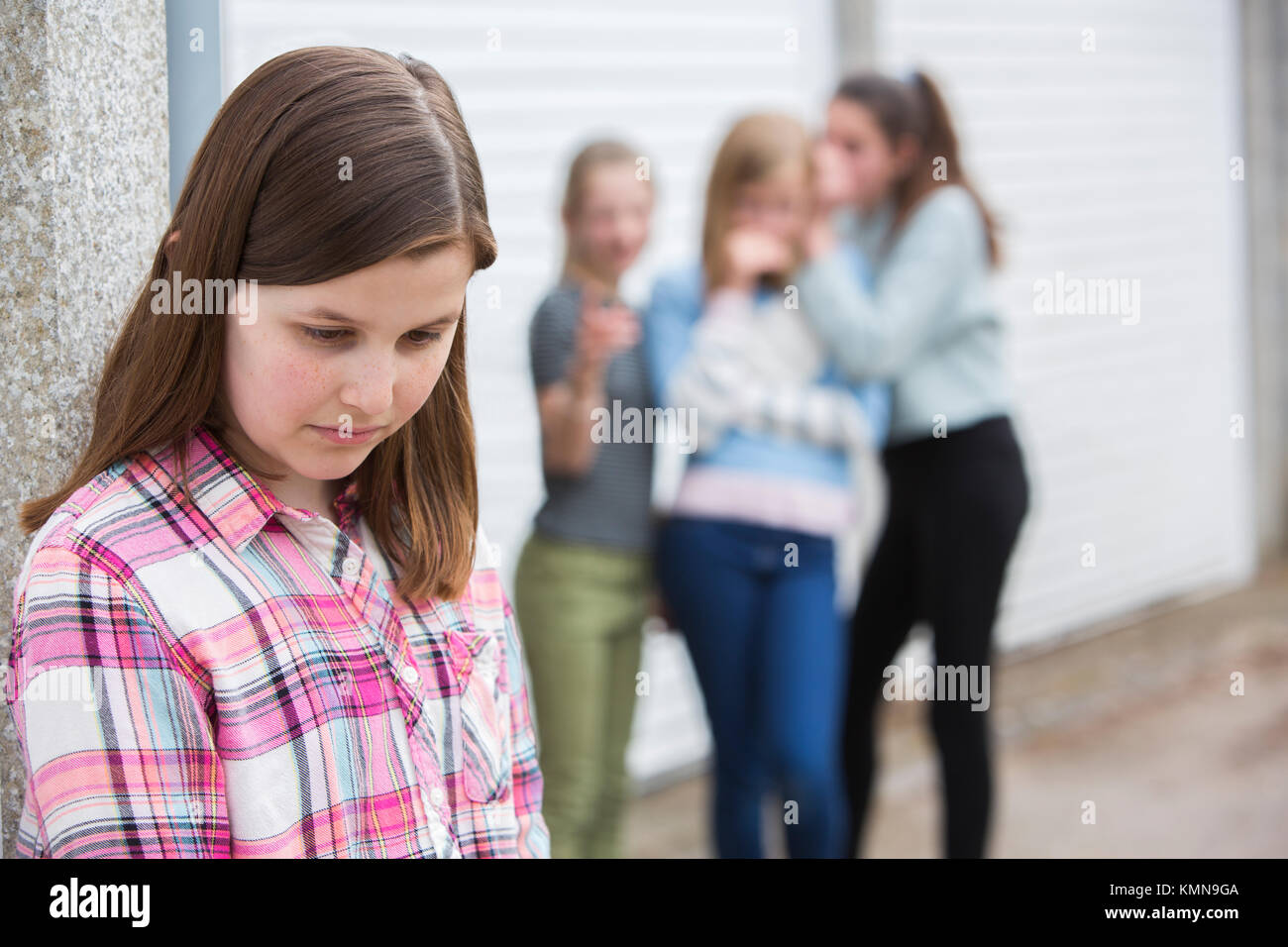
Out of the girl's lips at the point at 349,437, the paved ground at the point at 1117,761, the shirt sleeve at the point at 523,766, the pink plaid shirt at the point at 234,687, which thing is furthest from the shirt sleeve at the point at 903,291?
the girl's lips at the point at 349,437

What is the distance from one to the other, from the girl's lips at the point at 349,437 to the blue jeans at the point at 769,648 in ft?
5.96

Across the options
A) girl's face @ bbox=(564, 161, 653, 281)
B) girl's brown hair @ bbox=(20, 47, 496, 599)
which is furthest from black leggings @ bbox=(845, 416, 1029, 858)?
girl's brown hair @ bbox=(20, 47, 496, 599)

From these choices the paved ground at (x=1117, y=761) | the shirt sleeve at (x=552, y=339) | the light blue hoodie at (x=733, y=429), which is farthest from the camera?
the paved ground at (x=1117, y=761)

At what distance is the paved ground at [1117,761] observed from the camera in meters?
4.11

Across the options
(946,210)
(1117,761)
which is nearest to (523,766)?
(946,210)

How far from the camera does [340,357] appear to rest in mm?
1182

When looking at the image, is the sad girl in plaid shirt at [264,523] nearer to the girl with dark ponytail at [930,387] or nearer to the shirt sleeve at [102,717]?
the shirt sleeve at [102,717]

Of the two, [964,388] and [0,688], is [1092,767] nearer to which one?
[964,388]

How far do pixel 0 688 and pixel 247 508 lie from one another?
18.1 inches

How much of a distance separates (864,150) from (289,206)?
92.8 inches
